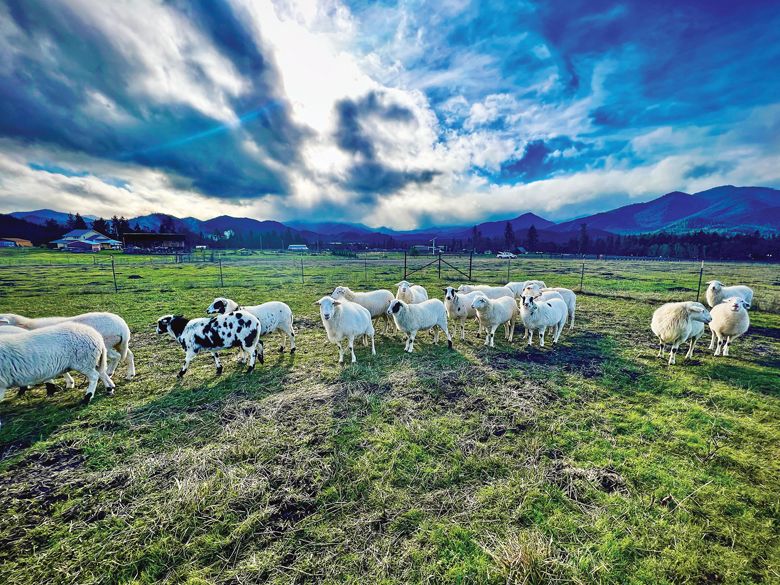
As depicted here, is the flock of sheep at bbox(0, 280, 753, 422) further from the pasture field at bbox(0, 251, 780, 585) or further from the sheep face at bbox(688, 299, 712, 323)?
the pasture field at bbox(0, 251, 780, 585)

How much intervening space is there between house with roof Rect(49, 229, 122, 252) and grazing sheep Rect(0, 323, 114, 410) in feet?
324

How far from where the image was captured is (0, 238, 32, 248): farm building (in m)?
81.2

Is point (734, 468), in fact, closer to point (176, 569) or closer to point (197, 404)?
point (176, 569)

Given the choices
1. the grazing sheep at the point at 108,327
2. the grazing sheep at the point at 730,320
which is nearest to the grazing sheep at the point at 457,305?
the grazing sheep at the point at 730,320

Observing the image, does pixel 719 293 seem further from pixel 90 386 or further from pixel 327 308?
pixel 90 386

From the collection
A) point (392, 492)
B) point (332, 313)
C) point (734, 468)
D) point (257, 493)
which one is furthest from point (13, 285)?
point (734, 468)

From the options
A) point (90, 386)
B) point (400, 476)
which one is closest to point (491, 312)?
point (400, 476)

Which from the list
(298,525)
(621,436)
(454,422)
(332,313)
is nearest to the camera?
(298,525)

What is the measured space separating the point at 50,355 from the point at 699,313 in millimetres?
16103

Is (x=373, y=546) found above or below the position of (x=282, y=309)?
below

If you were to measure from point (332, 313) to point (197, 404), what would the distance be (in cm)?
395

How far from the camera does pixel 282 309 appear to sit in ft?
31.4

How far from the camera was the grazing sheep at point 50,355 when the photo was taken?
5492 mm

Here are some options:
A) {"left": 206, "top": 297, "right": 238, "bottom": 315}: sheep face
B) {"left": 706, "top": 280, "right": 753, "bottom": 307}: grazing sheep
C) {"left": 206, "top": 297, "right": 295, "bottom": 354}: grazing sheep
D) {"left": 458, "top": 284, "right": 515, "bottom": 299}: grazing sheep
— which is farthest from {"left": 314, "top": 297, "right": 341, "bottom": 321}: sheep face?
{"left": 706, "top": 280, "right": 753, "bottom": 307}: grazing sheep
